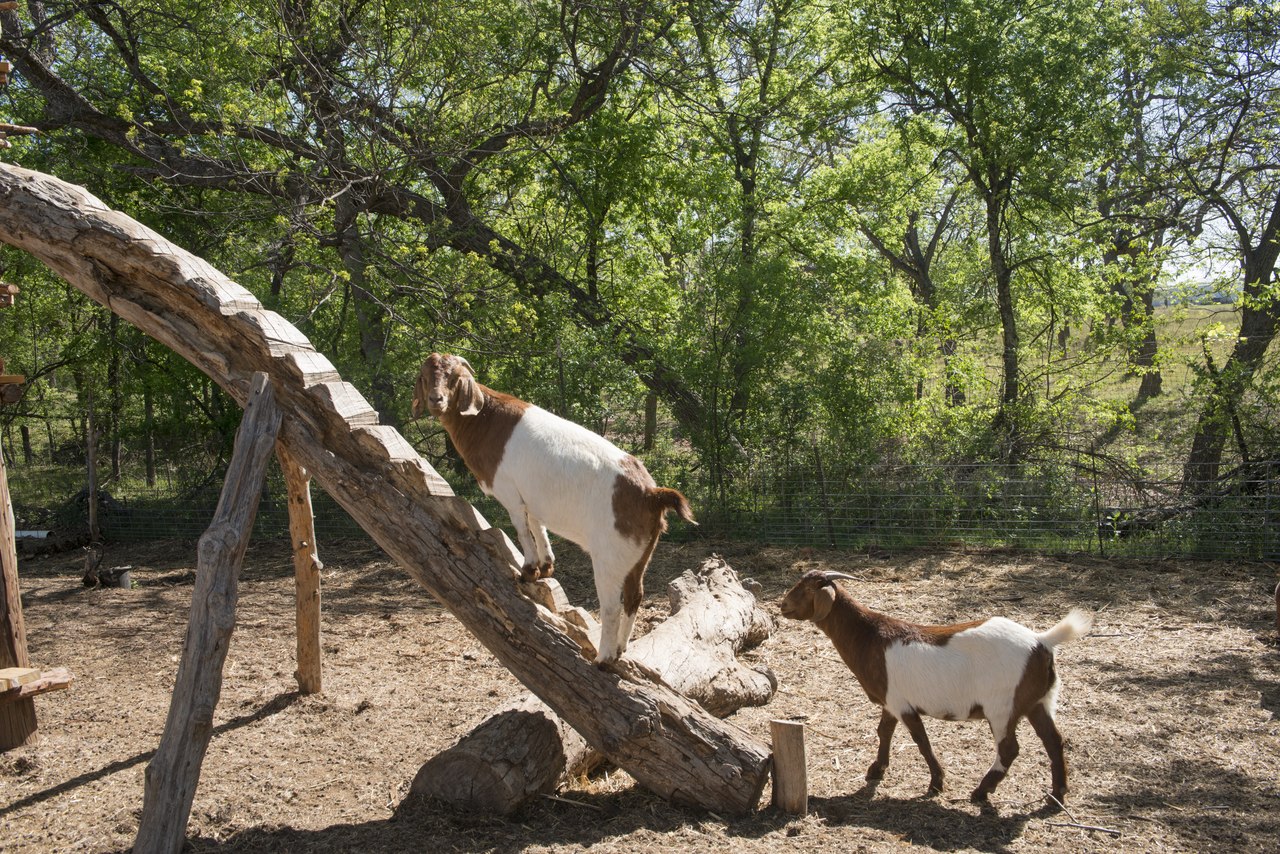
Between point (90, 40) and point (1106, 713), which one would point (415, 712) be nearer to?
point (1106, 713)

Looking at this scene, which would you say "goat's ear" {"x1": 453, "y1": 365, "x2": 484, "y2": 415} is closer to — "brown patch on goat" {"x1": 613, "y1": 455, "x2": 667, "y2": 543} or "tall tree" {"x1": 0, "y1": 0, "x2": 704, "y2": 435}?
"brown patch on goat" {"x1": 613, "y1": 455, "x2": 667, "y2": 543}

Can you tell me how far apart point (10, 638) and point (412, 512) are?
2.97 meters

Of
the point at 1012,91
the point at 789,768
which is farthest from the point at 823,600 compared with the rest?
the point at 1012,91

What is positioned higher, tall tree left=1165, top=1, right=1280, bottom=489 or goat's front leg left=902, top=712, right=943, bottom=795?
tall tree left=1165, top=1, right=1280, bottom=489

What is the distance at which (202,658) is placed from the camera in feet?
13.8

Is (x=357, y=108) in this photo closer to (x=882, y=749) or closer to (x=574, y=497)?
(x=574, y=497)

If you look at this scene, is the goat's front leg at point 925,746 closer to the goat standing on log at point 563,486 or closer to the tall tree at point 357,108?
the goat standing on log at point 563,486

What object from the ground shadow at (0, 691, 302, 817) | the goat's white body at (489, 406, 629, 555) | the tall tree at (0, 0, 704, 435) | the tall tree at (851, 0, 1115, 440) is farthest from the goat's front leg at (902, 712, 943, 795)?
the tall tree at (851, 0, 1115, 440)

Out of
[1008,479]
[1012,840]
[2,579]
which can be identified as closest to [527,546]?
[1012,840]

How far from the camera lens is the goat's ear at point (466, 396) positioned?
463cm

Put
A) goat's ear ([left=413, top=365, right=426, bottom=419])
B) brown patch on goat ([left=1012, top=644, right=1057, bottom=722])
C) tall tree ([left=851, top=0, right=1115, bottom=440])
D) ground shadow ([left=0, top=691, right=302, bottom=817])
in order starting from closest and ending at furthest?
goat's ear ([left=413, top=365, right=426, bottom=419]) < brown patch on goat ([left=1012, top=644, right=1057, bottom=722]) < ground shadow ([left=0, top=691, right=302, bottom=817]) < tall tree ([left=851, top=0, right=1115, bottom=440])

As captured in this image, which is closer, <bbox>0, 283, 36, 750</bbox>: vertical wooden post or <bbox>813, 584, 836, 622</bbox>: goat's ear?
<bbox>813, 584, 836, 622</bbox>: goat's ear

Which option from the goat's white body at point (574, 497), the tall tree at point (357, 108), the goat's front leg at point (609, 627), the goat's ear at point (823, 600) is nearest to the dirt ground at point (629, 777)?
the goat's front leg at point (609, 627)

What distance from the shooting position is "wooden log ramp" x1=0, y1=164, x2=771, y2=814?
471cm
